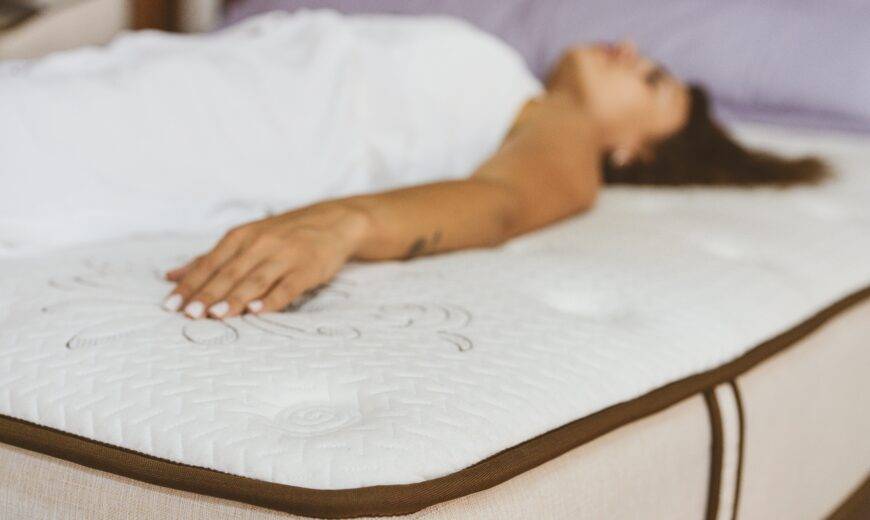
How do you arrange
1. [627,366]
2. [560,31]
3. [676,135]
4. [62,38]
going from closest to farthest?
1. [627,366]
2. [676,135]
3. [62,38]
4. [560,31]

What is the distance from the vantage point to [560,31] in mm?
1711

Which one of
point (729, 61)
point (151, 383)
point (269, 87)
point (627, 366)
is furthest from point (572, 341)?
point (729, 61)

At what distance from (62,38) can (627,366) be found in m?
1.29

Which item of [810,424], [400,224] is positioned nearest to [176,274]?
[400,224]

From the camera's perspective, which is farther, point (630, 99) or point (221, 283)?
point (630, 99)

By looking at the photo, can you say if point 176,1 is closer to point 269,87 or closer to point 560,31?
point 560,31

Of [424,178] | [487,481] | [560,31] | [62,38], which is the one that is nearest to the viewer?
[487,481]

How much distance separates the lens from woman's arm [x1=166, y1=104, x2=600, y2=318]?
732mm

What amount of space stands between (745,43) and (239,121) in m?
0.96

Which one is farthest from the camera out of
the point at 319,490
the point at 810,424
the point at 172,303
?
the point at 810,424

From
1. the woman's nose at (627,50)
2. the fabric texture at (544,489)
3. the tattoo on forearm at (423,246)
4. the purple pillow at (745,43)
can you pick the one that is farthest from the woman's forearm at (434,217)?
the purple pillow at (745,43)

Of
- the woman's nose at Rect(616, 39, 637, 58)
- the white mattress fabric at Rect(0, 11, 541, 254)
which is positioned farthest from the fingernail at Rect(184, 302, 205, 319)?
the woman's nose at Rect(616, 39, 637, 58)

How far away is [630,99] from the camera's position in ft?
4.83

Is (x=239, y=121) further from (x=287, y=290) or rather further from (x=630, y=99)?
(x=630, y=99)
